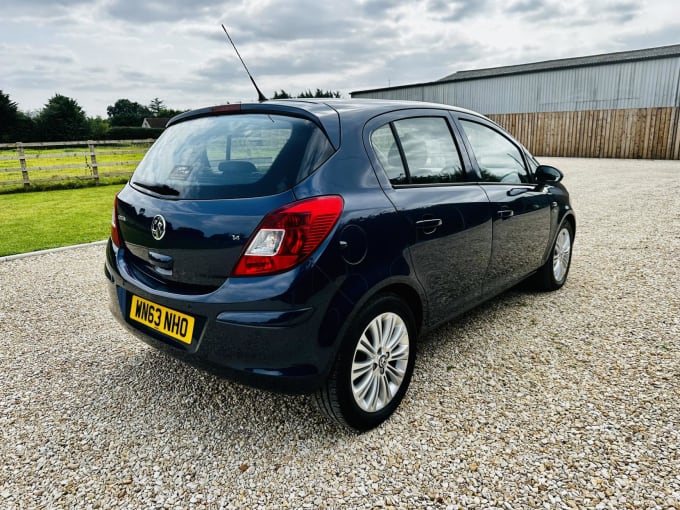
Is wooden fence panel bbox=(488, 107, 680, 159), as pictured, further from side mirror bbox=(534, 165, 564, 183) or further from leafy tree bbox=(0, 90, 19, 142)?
leafy tree bbox=(0, 90, 19, 142)

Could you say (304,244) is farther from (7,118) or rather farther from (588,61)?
(7,118)

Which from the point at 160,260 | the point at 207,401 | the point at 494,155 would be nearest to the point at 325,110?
the point at 160,260

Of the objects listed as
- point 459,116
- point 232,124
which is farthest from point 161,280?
point 459,116

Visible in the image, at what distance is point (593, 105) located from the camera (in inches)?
1019

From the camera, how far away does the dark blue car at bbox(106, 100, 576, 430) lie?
2.16 metres

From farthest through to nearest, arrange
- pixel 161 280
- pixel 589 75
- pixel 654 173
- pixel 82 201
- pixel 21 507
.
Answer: pixel 589 75 → pixel 654 173 → pixel 82 201 → pixel 161 280 → pixel 21 507

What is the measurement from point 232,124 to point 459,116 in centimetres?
166

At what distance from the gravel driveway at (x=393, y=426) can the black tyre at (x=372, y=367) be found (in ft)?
0.47

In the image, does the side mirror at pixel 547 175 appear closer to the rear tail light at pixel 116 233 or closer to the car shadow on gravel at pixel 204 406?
the car shadow on gravel at pixel 204 406

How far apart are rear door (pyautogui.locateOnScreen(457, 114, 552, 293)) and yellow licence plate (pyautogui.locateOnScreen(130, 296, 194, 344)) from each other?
2137mm

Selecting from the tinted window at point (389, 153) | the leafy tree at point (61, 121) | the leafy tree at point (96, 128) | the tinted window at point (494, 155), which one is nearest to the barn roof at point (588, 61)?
the tinted window at point (494, 155)

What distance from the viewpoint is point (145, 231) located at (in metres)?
2.54

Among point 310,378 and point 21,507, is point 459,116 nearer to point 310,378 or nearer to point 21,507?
point 310,378

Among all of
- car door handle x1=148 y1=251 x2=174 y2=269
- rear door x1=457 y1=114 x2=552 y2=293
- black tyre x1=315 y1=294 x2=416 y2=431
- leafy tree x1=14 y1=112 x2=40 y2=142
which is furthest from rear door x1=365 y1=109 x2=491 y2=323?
leafy tree x1=14 y1=112 x2=40 y2=142
